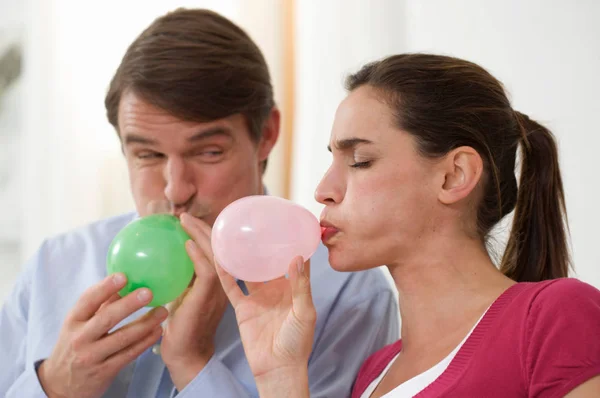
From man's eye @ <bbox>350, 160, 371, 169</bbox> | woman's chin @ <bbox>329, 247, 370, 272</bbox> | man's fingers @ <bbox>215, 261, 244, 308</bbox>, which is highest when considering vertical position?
man's eye @ <bbox>350, 160, 371, 169</bbox>

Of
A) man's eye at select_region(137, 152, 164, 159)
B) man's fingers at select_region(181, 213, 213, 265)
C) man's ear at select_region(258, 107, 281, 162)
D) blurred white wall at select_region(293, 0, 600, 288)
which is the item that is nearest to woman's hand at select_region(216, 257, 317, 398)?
man's fingers at select_region(181, 213, 213, 265)

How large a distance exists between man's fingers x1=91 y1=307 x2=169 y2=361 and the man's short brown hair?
1.32ft

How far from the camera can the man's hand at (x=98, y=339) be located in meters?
1.18

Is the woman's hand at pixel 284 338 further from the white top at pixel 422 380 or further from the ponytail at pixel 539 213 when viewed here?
the ponytail at pixel 539 213

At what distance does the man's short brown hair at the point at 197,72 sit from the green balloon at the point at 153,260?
0.26 metres

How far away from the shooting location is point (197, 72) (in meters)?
1.41

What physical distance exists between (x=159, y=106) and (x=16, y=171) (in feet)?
3.44

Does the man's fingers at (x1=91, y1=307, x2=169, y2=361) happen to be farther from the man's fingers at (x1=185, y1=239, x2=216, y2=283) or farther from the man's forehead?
the man's forehead

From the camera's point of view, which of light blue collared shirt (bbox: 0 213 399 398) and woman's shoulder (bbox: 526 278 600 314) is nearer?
woman's shoulder (bbox: 526 278 600 314)

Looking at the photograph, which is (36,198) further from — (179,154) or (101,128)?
(179,154)

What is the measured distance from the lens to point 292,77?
2.46 m

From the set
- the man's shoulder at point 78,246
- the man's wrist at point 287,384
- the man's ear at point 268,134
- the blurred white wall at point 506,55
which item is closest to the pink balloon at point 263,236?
the man's wrist at point 287,384

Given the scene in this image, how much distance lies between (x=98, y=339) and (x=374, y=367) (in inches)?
19.0

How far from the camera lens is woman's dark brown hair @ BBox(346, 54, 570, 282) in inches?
42.6
